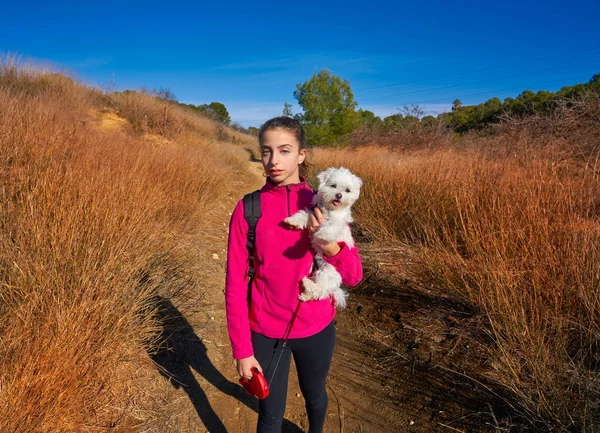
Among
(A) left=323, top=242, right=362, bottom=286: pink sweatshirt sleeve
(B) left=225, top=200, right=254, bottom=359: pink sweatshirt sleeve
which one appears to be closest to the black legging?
(B) left=225, top=200, right=254, bottom=359: pink sweatshirt sleeve

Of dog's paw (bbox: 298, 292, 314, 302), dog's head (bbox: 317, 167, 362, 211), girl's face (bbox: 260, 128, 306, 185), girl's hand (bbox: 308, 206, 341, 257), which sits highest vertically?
girl's face (bbox: 260, 128, 306, 185)

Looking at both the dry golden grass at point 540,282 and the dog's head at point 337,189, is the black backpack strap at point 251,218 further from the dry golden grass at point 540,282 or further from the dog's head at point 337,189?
the dry golden grass at point 540,282

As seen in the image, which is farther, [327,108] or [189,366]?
[327,108]

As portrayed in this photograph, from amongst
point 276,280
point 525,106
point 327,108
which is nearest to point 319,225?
point 276,280

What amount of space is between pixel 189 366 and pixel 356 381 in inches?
59.0

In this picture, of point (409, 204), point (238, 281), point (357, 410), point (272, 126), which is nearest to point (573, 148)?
point (409, 204)

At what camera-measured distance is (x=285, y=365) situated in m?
1.56

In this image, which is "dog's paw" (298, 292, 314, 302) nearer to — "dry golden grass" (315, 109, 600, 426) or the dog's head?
the dog's head

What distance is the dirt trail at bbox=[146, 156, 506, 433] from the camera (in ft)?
7.62

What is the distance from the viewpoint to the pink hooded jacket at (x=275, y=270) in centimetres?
149

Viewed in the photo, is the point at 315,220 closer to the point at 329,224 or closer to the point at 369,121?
the point at 329,224

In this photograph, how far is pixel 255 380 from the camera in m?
1.40

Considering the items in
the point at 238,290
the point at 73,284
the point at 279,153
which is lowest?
the point at 73,284

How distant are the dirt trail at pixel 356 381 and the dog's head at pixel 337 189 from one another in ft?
5.86
